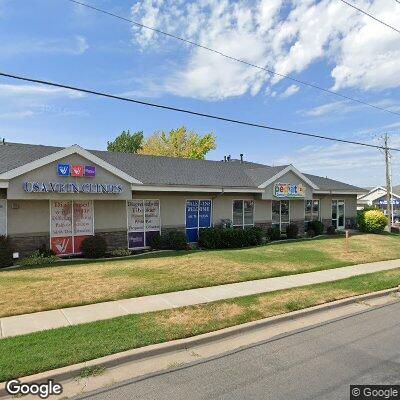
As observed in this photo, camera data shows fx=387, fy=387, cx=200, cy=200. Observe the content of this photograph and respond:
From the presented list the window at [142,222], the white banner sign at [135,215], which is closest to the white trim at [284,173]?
the window at [142,222]

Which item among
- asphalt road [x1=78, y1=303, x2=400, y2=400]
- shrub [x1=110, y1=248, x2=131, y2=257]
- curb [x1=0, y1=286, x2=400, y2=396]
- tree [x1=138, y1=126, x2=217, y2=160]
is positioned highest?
tree [x1=138, y1=126, x2=217, y2=160]

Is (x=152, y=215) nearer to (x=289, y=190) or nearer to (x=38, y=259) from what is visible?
(x=38, y=259)

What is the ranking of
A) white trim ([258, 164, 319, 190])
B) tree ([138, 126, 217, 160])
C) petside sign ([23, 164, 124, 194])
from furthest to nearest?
tree ([138, 126, 217, 160]) → white trim ([258, 164, 319, 190]) → petside sign ([23, 164, 124, 194])

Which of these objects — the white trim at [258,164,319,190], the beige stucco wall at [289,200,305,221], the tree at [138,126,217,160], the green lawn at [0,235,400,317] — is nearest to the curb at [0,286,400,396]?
the green lawn at [0,235,400,317]

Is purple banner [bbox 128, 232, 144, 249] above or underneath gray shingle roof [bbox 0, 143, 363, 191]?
underneath

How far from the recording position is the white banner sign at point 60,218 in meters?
15.9

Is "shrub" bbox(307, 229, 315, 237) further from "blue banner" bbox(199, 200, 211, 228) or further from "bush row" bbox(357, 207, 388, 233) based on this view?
"blue banner" bbox(199, 200, 211, 228)

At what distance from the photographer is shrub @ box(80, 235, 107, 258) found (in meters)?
15.9

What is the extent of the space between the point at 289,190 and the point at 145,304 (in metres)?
16.4

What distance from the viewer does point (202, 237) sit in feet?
64.0

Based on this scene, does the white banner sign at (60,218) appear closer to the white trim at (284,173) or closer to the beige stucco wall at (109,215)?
the beige stucco wall at (109,215)

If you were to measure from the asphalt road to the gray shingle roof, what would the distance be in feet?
37.7

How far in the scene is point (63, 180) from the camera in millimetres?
15148

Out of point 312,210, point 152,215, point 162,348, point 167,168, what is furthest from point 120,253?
point 312,210
